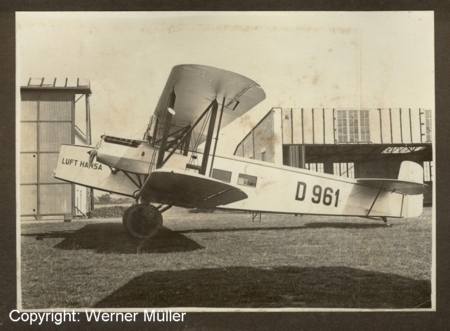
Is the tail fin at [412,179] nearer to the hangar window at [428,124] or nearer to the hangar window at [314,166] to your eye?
the hangar window at [428,124]

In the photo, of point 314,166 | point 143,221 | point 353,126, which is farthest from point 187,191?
point 353,126

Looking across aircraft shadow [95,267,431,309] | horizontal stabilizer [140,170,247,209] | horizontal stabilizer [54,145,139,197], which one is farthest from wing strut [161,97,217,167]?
aircraft shadow [95,267,431,309]

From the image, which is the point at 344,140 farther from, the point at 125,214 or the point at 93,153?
the point at 93,153

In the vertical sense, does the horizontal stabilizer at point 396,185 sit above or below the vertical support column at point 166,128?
below

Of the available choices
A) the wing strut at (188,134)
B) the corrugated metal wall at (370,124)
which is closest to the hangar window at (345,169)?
the corrugated metal wall at (370,124)

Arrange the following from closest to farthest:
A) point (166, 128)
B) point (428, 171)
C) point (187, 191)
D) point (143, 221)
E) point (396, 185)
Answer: point (166, 128)
point (187, 191)
point (143, 221)
point (428, 171)
point (396, 185)

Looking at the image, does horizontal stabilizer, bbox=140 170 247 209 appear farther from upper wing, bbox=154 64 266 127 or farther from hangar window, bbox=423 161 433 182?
hangar window, bbox=423 161 433 182
